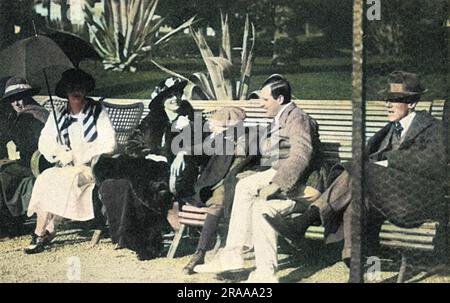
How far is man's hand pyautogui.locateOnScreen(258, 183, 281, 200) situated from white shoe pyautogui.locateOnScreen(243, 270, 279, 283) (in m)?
0.62

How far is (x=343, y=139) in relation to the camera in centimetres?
771

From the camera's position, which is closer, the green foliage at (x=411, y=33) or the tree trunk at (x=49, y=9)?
the green foliage at (x=411, y=33)

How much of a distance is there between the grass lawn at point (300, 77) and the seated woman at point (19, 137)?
24.8 inches

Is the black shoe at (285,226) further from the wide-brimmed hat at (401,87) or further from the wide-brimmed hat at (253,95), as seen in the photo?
the wide-brimmed hat at (401,87)

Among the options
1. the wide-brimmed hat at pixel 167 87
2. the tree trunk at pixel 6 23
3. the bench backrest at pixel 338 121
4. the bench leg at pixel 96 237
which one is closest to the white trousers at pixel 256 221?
the bench backrest at pixel 338 121

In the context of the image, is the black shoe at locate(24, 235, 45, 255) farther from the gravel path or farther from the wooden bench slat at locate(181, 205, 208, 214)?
the wooden bench slat at locate(181, 205, 208, 214)

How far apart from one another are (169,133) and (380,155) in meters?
1.80

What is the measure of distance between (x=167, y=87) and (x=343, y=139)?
5.18ft

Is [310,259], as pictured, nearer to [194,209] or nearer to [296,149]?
[296,149]

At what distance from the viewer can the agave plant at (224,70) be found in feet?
25.8

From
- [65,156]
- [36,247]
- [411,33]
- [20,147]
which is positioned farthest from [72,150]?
[411,33]

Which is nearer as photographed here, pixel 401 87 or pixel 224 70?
pixel 401 87

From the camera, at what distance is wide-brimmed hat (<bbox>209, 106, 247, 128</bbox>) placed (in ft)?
25.9

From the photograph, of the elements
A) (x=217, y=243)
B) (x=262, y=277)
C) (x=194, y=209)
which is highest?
(x=194, y=209)
